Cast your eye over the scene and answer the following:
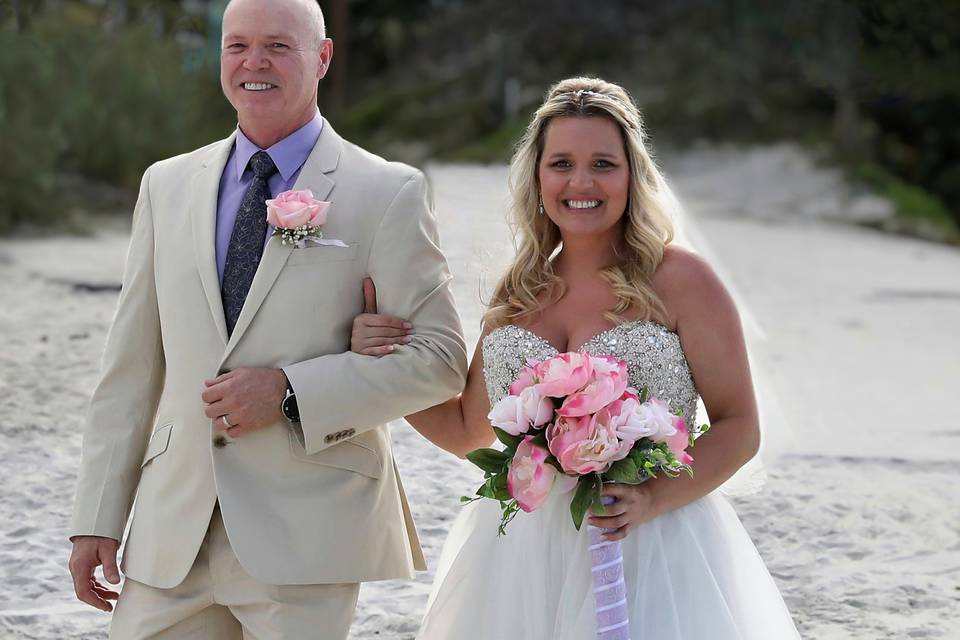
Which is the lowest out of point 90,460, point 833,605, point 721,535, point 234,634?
point 833,605

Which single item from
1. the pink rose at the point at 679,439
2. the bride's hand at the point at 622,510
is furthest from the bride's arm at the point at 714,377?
the pink rose at the point at 679,439

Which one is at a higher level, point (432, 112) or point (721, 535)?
point (432, 112)

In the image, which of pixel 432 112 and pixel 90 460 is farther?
pixel 432 112

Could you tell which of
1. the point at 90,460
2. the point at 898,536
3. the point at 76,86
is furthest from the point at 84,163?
the point at 90,460

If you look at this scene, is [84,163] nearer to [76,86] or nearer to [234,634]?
[76,86]

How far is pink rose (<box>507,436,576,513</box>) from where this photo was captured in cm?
301

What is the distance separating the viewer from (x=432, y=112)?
A: 77.4 ft

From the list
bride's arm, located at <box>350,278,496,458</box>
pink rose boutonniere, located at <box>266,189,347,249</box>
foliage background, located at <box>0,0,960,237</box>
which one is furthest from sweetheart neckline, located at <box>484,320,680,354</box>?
foliage background, located at <box>0,0,960,237</box>

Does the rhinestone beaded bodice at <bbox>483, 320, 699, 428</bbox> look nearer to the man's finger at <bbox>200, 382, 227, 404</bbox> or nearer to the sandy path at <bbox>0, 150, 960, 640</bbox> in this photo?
the sandy path at <bbox>0, 150, 960, 640</bbox>

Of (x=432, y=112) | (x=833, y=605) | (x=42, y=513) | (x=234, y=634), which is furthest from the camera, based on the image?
(x=432, y=112)

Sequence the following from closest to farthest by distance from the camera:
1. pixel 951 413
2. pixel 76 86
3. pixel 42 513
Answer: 1. pixel 42 513
2. pixel 951 413
3. pixel 76 86

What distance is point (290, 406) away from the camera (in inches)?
124

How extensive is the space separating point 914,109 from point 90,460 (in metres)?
20.1

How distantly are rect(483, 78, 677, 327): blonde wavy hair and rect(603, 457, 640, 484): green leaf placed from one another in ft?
1.50
